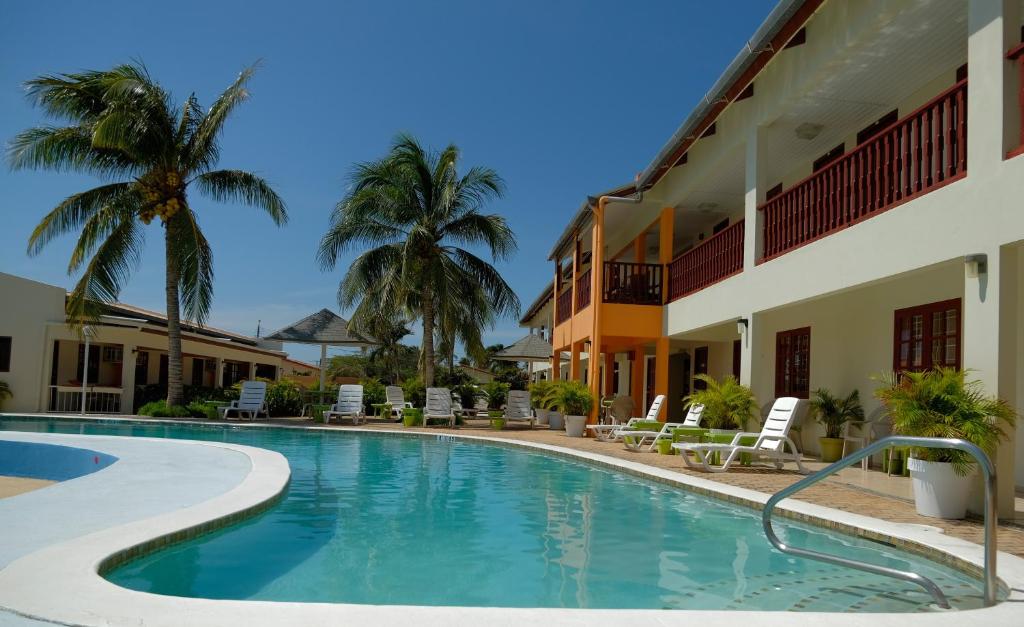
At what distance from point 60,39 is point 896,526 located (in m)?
19.9

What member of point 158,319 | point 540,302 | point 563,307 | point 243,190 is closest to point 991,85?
point 563,307

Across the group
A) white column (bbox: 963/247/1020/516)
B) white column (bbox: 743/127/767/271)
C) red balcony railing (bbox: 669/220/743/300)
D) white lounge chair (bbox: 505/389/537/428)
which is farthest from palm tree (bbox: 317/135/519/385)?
white column (bbox: 963/247/1020/516)

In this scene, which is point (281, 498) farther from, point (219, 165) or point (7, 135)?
point (7, 135)

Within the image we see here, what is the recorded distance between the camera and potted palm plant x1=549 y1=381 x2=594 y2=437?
1841 cm

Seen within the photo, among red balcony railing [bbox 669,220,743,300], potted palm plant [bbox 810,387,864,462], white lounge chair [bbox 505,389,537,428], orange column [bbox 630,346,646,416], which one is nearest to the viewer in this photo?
potted palm plant [bbox 810,387,864,462]

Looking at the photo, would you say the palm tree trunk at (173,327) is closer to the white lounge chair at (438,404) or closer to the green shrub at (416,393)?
the green shrub at (416,393)

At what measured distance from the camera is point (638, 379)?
23.8 m

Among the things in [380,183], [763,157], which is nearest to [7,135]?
[380,183]

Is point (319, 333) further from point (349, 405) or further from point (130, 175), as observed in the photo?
point (130, 175)

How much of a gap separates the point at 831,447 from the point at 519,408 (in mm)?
11979

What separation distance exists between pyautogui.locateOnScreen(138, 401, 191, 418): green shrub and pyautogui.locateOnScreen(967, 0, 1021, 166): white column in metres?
20.4

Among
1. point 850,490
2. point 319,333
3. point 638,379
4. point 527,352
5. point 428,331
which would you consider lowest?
point 850,490

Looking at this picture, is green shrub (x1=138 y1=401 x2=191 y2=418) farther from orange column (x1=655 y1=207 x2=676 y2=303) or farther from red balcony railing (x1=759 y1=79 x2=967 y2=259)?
red balcony railing (x1=759 y1=79 x2=967 y2=259)

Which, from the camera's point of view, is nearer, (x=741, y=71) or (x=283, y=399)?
(x=741, y=71)
